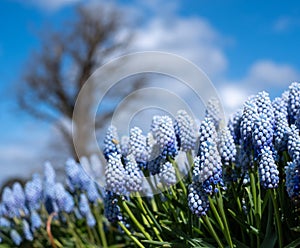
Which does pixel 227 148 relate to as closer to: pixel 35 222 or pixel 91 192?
pixel 91 192

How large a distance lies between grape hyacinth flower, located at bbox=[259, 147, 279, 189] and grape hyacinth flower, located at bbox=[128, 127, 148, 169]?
0.56 metres

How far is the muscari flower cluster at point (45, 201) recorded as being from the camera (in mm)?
3084

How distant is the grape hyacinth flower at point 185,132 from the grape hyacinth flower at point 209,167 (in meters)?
0.43

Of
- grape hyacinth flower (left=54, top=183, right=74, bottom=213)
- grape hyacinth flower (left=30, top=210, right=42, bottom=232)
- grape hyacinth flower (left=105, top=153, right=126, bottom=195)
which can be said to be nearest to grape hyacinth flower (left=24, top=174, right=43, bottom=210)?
grape hyacinth flower (left=30, top=210, right=42, bottom=232)

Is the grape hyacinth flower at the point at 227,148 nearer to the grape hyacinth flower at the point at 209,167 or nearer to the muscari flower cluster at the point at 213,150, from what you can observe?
the muscari flower cluster at the point at 213,150

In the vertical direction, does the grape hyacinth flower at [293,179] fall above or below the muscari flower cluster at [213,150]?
below

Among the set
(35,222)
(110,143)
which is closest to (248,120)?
(110,143)

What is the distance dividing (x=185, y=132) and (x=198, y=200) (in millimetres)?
451

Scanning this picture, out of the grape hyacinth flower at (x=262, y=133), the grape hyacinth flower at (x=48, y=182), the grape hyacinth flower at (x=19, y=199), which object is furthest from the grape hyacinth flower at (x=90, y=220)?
the grape hyacinth flower at (x=262, y=133)

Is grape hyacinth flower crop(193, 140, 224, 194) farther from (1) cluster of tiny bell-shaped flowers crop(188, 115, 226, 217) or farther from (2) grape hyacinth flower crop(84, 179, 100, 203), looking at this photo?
(2) grape hyacinth flower crop(84, 179, 100, 203)

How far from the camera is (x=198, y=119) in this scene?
6.60ft

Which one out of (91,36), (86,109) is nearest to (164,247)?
(86,109)

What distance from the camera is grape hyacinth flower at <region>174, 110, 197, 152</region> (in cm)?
176

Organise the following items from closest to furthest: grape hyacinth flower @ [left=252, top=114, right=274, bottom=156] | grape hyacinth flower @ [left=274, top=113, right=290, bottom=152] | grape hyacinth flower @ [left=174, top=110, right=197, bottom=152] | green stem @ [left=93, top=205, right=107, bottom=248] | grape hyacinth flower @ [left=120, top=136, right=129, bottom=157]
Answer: grape hyacinth flower @ [left=252, top=114, right=274, bottom=156] → grape hyacinth flower @ [left=274, top=113, right=290, bottom=152] → grape hyacinth flower @ [left=174, top=110, right=197, bottom=152] → grape hyacinth flower @ [left=120, top=136, right=129, bottom=157] → green stem @ [left=93, top=205, right=107, bottom=248]
